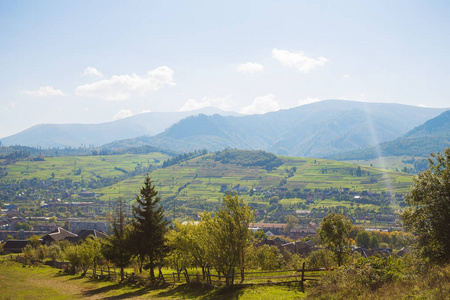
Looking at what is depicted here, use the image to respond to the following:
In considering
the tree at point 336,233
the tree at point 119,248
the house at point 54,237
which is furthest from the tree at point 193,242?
the house at point 54,237

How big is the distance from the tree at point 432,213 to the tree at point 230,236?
11.1 metres

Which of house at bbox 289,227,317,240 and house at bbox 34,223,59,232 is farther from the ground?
house at bbox 34,223,59,232

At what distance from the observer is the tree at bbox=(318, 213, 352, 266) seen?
33.0 metres

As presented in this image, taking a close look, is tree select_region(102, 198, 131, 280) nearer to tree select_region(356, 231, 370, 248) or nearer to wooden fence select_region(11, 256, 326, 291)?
wooden fence select_region(11, 256, 326, 291)

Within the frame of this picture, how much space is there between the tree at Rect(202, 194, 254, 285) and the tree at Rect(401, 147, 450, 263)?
1111 centimetres

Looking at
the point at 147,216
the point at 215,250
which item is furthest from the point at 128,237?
the point at 215,250

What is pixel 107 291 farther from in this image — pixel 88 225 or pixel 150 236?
pixel 88 225

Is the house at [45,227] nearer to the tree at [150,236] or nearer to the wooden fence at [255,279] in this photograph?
the tree at [150,236]

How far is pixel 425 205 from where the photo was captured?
21172 millimetres

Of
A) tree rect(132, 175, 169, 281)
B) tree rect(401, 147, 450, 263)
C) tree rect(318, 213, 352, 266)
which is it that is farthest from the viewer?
tree rect(132, 175, 169, 281)

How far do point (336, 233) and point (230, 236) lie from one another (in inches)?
496

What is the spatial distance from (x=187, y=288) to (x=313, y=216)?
159 m

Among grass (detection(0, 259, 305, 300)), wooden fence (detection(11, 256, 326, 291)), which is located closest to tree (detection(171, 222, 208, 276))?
wooden fence (detection(11, 256, 326, 291))

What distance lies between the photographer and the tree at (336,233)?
32984 millimetres
